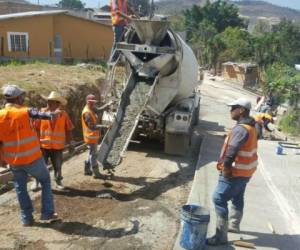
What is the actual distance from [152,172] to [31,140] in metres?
4.19

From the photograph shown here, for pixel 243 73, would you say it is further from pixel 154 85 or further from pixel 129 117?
pixel 129 117

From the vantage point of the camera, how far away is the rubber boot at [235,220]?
602 centimetres

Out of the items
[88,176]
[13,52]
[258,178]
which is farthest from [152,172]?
[13,52]

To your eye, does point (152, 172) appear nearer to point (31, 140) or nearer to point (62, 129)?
point (62, 129)

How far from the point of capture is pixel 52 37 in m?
24.8

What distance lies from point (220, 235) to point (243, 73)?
3671 centimetres

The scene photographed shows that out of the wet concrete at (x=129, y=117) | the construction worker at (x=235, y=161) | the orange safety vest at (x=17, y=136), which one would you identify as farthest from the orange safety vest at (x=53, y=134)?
the construction worker at (x=235, y=161)

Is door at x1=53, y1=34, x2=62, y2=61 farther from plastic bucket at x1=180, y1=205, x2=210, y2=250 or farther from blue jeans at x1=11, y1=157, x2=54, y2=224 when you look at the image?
plastic bucket at x1=180, y1=205, x2=210, y2=250

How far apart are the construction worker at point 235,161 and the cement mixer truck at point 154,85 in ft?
13.0

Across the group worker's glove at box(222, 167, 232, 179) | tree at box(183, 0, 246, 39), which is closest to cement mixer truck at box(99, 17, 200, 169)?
worker's glove at box(222, 167, 232, 179)

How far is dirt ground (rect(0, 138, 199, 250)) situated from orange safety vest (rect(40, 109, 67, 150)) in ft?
2.94

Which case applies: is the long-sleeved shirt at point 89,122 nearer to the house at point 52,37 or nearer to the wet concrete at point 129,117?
the wet concrete at point 129,117

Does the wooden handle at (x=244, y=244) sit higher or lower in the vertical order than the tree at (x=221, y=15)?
lower

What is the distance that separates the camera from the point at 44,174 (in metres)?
6.10
